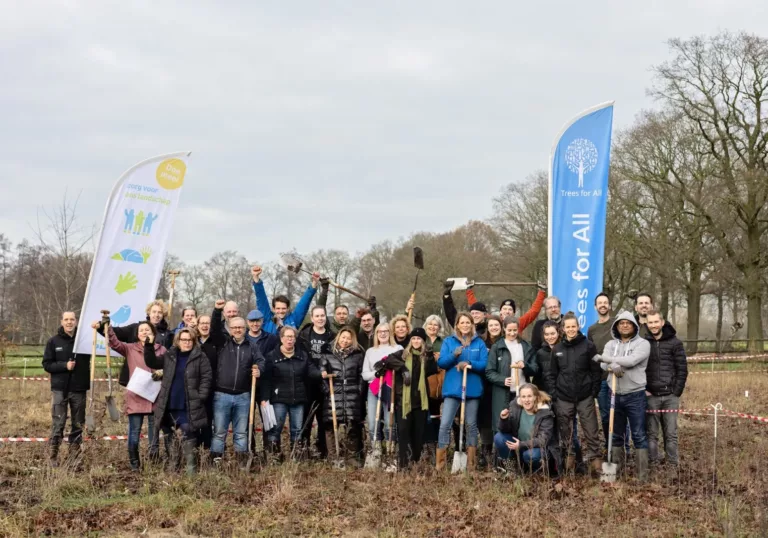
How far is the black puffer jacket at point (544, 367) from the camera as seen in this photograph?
8641 millimetres

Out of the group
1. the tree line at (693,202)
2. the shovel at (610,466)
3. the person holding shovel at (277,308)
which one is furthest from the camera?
the tree line at (693,202)

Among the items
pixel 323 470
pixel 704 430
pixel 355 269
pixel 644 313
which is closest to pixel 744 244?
pixel 704 430

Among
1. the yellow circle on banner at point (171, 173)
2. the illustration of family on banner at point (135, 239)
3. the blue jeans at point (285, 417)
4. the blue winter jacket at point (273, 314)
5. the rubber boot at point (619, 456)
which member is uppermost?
the yellow circle on banner at point (171, 173)

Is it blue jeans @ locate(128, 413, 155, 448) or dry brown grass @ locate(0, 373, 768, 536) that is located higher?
blue jeans @ locate(128, 413, 155, 448)

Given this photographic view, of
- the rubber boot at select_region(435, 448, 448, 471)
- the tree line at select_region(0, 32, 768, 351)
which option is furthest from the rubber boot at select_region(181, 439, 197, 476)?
the tree line at select_region(0, 32, 768, 351)

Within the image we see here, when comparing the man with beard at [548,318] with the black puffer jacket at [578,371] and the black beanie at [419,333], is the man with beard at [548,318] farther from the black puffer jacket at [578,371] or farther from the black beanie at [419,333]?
the black beanie at [419,333]

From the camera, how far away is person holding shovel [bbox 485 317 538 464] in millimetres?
8750

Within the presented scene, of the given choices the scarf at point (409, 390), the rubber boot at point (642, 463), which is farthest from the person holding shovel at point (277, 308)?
the rubber boot at point (642, 463)

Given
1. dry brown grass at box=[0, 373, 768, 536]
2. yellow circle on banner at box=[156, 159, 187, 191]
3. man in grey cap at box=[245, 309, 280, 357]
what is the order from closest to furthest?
dry brown grass at box=[0, 373, 768, 536]
man in grey cap at box=[245, 309, 280, 357]
yellow circle on banner at box=[156, 159, 187, 191]

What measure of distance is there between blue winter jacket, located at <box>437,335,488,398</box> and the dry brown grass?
95cm

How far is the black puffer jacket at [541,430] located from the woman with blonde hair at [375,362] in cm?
153

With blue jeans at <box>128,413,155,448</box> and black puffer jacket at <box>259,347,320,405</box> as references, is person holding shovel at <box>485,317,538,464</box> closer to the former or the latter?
black puffer jacket at <box>259,347,320,405</box>

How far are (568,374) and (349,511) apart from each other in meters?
2.79

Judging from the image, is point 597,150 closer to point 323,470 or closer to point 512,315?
point 512,315
